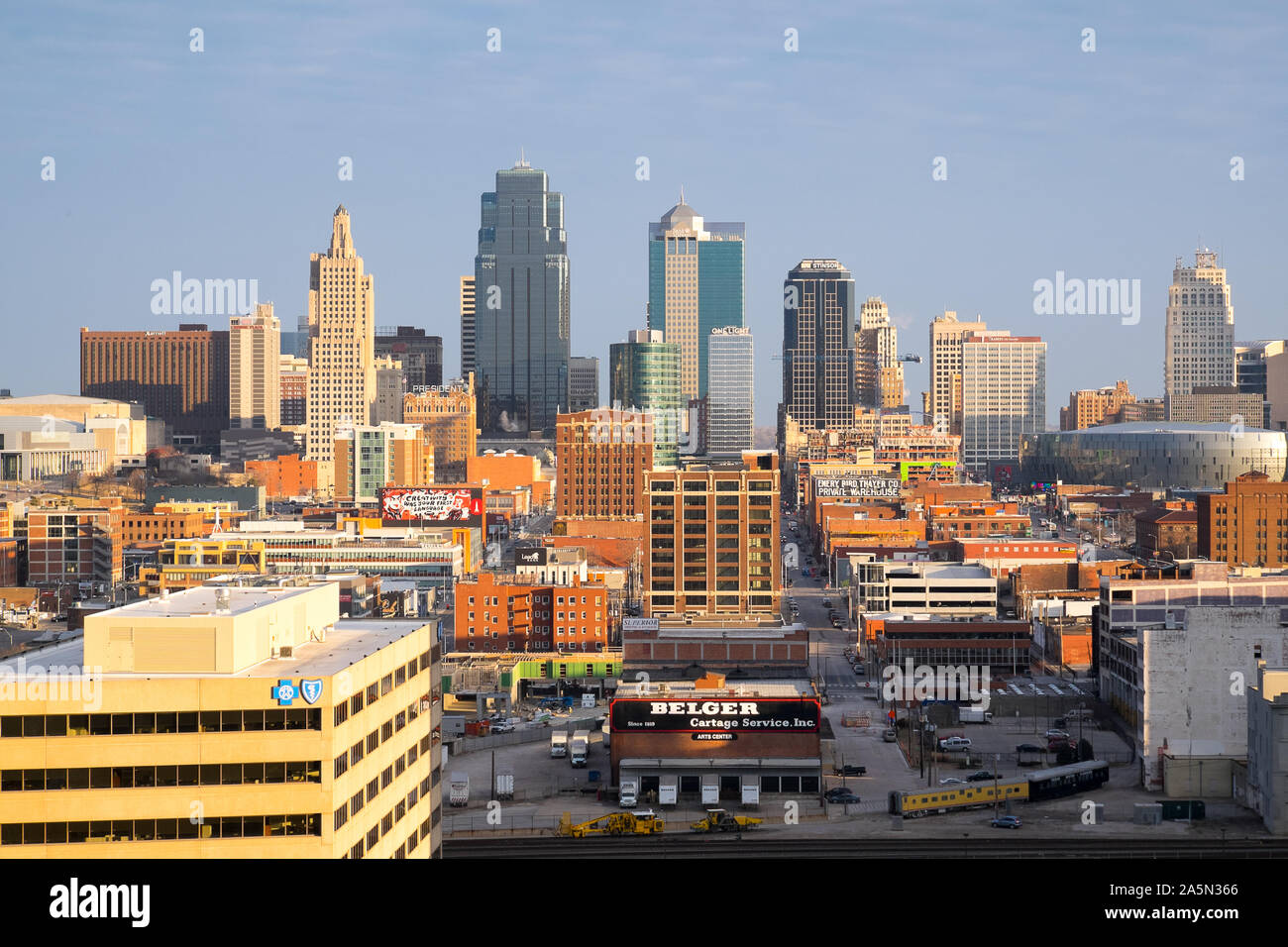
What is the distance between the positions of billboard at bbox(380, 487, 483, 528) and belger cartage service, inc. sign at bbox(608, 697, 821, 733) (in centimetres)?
6725

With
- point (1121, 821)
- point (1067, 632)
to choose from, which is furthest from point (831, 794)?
point (1067, 632)

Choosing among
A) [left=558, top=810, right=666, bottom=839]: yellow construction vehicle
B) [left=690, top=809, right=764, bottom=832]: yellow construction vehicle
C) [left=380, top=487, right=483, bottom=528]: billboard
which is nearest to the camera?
[left=558, top=810, right=666, bottom=839]: yellow construction vehicle

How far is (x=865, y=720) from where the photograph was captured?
5075cm

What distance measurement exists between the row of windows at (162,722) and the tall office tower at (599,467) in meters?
90.8

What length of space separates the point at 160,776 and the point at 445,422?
168 meters

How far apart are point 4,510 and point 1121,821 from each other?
79.0 metres

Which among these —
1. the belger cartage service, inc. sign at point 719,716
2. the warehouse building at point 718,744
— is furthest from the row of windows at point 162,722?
the belger cartage service, inc. sign at point 719,716

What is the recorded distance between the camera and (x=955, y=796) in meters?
38.1

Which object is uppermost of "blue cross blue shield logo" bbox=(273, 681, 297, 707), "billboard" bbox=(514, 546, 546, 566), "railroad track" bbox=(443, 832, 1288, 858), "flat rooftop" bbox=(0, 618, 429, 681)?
"flat rooftop" bbox=(0, 618, 429, 681)

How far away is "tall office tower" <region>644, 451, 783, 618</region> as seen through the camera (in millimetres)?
66938

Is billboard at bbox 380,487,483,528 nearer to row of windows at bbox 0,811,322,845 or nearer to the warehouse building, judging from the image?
the warehouse building

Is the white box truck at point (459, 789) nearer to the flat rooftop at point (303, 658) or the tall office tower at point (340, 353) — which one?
the flat rooftop at point (303, 658)

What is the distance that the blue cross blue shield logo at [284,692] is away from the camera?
54.4 feet

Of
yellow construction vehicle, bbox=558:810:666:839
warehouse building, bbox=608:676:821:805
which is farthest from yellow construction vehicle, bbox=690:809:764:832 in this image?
warehouse building, bbox=608:676:821:805
